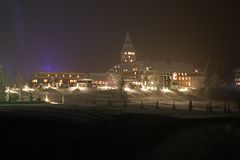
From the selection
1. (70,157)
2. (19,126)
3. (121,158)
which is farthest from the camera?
(19,126)

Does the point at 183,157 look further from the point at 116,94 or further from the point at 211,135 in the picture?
A: the point at 116,94

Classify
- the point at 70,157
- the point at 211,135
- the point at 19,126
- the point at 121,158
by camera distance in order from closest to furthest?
the point at 70,157 < the point at 121,158 < the point at 19,126 < the point at 211,135

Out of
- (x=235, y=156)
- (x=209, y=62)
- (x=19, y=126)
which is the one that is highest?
(x=209, y=62)

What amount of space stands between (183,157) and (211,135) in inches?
500

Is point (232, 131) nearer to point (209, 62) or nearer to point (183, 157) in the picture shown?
point (183, 157)

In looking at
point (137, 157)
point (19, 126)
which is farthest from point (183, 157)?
point (19, 126)

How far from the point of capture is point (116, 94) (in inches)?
4510

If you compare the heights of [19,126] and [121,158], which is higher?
[19,126]

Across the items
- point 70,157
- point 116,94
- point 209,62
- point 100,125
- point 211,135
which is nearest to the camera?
point 70,157

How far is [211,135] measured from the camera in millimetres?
35594

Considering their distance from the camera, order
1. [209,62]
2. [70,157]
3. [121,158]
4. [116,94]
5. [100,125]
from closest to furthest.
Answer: [70,157]
[121,158]
[100,125]
[116,94]
[209,62]

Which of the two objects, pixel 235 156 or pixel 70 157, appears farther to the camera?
pixel 235 156

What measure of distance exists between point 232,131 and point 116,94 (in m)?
78.9

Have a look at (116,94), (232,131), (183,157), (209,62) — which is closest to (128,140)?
(183,157)
